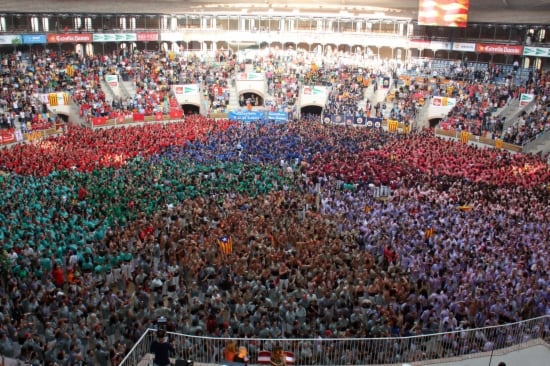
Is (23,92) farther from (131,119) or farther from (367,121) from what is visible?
(367,121)

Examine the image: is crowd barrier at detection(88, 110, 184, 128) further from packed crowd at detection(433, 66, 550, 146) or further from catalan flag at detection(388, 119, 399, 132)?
packed crowd at detection(433, 66, 550, 146)

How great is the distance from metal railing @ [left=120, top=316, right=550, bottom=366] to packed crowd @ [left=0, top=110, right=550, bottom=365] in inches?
3.8

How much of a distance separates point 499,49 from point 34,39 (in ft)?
138

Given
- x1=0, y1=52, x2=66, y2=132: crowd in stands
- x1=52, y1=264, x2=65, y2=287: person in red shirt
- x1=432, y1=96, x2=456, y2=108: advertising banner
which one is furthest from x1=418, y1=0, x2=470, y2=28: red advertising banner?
x1=52, y1=264, x2=65, y2=287: person in red shirt

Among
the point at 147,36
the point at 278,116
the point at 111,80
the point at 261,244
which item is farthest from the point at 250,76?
the point at 261,244

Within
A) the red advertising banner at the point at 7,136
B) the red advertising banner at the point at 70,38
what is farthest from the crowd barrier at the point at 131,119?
the red advertising banner at the point at 70,38

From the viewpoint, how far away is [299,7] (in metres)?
63.3

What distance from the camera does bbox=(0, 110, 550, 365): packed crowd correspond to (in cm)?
1434

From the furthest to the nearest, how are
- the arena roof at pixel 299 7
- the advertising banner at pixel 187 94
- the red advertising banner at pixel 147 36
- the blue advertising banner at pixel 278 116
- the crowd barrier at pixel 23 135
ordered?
the red advertising banner at pixel 147 36 → the arena roof at pixel 299 7 → the advertising banner at pixel 187 94 → the blue advertising banner at pixel 278 116 → the crowd barrier at pixel 23 135

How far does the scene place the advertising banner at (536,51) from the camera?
48125 millimetres

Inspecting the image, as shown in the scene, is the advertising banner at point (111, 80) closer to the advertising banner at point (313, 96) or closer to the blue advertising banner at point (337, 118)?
the advertising banner at point (313, 96)

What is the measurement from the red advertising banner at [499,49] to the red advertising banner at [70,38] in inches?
1452

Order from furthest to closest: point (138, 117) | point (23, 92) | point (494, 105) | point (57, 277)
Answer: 1. point (494, 105)
2. point (138, 117)
3. point (23, 92)
4. point (57, 277)

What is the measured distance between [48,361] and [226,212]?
1170 cm
